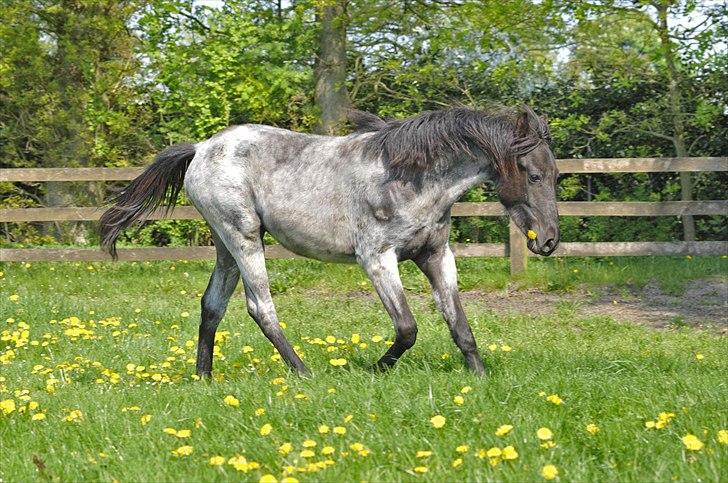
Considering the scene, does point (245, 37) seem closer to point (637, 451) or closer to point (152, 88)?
point (152, 88)

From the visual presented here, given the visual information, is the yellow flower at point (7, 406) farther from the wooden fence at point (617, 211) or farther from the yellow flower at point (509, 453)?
the wooden fence at point (617, 211)

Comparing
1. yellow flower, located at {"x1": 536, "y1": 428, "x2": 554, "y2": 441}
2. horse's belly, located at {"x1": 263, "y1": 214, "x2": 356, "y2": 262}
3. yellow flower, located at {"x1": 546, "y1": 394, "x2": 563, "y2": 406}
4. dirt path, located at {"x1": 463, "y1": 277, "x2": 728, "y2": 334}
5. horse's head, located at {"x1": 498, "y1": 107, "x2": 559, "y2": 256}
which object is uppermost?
Result: horse's head, located at {"x1": 498, "y1": 107, "x2": 559, "y2": 256}

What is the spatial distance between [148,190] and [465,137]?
2652 mm

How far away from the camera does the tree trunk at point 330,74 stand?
46.2ft

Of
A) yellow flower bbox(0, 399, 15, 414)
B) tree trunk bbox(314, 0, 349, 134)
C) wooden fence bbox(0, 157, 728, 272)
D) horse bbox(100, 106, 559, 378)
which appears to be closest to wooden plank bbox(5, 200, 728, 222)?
wooden fence bbox(0, 157, 728, 272)

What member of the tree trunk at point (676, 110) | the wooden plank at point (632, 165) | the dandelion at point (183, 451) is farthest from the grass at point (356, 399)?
the tree trunk at point (676, 110)

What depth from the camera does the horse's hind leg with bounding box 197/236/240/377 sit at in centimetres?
688

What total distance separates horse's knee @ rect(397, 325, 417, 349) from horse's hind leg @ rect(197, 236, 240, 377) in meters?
1.54

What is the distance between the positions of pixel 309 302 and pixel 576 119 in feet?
17.5

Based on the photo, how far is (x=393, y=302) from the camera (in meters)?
6.14

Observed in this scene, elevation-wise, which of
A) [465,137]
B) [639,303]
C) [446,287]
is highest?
[465,137]

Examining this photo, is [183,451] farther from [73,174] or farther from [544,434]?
[73,174]

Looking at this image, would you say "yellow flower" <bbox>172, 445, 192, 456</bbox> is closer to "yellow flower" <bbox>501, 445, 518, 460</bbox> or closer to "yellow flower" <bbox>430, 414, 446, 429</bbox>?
"yellow flower" <bbox>430, 414, 446, 429</bbox>

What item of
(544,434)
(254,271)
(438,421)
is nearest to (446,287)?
(254,271)
